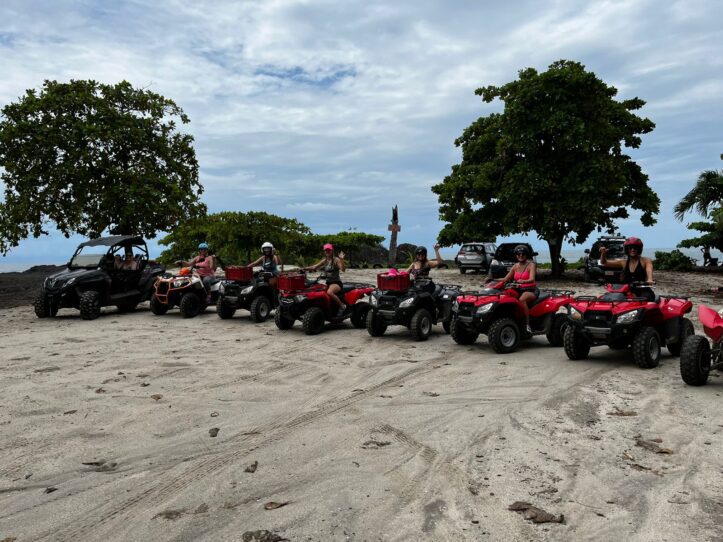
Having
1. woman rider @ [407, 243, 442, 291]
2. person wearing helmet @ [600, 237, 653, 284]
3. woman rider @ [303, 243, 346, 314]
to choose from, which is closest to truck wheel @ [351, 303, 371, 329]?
woman rider @ [303, 243, 346, 314]

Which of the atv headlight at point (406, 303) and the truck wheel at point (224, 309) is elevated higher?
the atv headlight at point (406, 303)

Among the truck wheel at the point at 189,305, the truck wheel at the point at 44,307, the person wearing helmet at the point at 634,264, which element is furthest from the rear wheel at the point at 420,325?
the truck wheel at the point at 44,307

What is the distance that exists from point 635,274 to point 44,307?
13.4m

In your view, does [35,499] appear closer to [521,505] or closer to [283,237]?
[521,505]

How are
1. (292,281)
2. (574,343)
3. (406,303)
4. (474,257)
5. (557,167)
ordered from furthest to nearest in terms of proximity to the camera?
(474,257), (557,167), (292,281), (406,303), (574,343)

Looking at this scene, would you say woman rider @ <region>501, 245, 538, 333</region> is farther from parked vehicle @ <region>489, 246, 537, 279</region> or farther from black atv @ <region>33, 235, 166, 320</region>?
parked vehicle @ <region>489, 246, 537, 279</region>

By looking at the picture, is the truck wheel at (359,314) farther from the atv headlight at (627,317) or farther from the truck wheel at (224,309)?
the atv headlight at (627,317)

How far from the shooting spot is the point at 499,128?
27.4 meters

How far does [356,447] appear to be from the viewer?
5043 mm

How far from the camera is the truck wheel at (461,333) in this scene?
9.73 m

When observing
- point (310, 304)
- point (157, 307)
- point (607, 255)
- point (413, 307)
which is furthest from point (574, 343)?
point (607, 255)

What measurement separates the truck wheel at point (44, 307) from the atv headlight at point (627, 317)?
12959mm

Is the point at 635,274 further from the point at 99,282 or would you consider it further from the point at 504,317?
the point at 99,282

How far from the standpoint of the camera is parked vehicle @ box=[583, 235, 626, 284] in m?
21.8
